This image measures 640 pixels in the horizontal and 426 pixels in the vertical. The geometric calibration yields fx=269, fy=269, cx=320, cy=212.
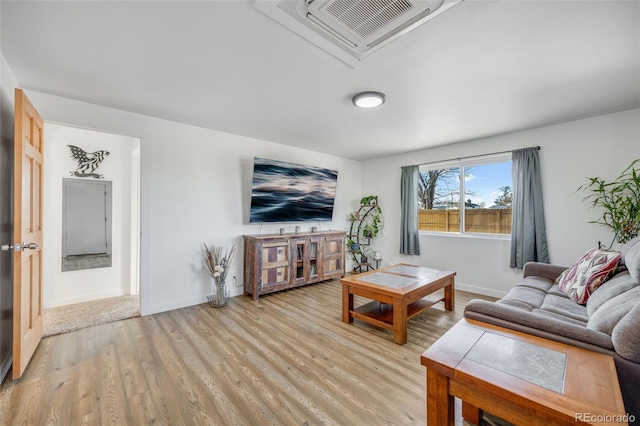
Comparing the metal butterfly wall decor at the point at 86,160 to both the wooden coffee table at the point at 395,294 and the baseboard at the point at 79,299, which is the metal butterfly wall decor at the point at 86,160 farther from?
the wooden coffee table at the point at 395,294

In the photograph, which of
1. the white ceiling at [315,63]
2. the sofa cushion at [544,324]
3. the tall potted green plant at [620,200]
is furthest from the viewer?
the tall potted green plant at [620,200]

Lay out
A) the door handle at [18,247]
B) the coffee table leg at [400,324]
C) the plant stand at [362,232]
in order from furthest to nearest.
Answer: the plant stand at [362,232]
the coffee table leg at [400,324]
the door handle at [18,247]

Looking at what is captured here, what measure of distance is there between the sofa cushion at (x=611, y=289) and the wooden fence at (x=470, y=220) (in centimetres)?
196

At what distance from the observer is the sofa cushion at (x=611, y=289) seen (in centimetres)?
178

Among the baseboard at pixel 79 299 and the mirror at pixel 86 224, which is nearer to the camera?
the baseboard at pixel 79 299

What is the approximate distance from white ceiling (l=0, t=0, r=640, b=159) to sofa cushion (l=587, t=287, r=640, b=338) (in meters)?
1.61

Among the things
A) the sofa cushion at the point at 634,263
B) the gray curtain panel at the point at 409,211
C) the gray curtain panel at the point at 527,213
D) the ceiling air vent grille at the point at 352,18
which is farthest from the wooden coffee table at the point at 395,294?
the ceiling air vent grille at the point at 352,18

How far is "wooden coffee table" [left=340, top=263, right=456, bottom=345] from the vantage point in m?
2.52

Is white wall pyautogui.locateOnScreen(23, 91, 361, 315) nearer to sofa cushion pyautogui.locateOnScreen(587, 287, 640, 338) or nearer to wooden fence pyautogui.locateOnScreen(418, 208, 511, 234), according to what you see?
wooden fence pyautogui.locateOnScreen(418, 208, 511, 234)

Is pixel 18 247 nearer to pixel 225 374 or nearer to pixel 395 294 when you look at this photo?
pixel 225 374

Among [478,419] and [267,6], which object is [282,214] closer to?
[267,6]

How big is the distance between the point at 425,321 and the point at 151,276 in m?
3.23

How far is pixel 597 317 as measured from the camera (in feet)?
5.13

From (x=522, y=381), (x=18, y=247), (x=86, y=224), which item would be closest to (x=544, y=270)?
(x=522, y=381)
